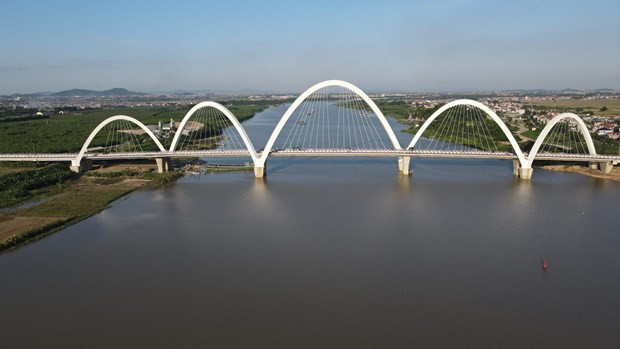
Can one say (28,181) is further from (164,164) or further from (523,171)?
(523,171)

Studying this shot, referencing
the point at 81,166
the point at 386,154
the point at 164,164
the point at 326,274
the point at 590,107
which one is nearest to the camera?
the point at 326,274

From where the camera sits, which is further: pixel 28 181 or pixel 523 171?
pixel 523 171

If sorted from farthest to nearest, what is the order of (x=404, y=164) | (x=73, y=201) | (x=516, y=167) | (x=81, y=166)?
(x=81, y=166) < (x=404, y=164) < (x=516, y=167) < (x=73, y=201)

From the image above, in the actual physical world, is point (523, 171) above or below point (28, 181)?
below

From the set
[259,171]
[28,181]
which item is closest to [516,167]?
[259,171]

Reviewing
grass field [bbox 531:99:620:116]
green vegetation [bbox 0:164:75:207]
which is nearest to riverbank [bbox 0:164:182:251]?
green vegetation [bbox 0:164:75:207]
